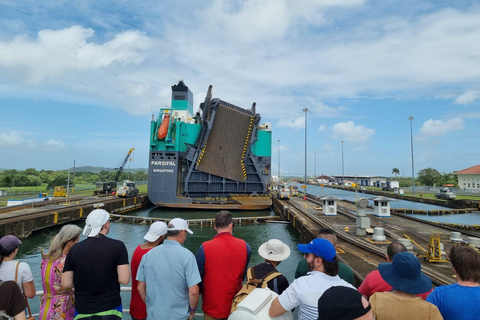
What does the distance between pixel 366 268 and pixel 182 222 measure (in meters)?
6.41

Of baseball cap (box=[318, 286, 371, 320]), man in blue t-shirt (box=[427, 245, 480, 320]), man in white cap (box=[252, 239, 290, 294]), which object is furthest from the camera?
man in white cap (box=[252, 239, 290, 294])

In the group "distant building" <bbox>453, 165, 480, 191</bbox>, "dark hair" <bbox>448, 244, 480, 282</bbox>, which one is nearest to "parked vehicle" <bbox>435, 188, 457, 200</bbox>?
"distant building" <bbox>453, 165, 480, 191</bbox>

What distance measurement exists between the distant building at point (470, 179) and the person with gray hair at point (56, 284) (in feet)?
204

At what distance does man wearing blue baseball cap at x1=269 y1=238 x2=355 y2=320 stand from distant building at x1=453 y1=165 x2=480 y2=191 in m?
61.1

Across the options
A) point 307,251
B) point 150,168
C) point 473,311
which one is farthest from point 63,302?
point 150,168

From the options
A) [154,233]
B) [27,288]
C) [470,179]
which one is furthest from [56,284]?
[470,179]

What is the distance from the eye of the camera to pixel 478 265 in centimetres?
219

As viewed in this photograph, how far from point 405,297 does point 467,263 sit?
24.1 inches

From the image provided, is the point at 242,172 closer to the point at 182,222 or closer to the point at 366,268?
the point at 366,268

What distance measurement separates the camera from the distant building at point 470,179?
49.4 metres

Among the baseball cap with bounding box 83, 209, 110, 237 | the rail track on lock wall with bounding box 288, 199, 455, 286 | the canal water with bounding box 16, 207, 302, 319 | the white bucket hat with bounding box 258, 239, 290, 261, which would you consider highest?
the baseball cap with bounding box 83, 209, 110, 237

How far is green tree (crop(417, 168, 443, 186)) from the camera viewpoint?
6894 cm

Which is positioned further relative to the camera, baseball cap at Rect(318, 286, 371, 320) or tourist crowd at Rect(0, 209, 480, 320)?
tourist crowd at Rect(0, 209, 480, 320)

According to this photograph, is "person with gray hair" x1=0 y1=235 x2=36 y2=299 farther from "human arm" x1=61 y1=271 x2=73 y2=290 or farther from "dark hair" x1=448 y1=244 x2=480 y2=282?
"dark hair" x1=448 y1=244 x2=480 y2=282
